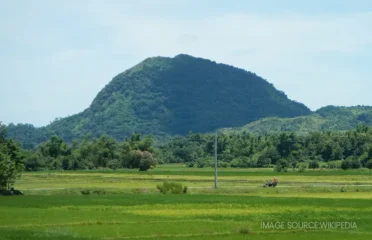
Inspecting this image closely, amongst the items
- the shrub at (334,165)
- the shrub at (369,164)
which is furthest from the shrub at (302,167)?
the shrub at (369,164)

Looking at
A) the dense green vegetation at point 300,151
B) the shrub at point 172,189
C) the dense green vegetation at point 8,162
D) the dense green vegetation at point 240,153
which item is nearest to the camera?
the dense green vegetation at point 8,162

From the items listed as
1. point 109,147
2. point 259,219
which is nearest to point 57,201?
point 259,219

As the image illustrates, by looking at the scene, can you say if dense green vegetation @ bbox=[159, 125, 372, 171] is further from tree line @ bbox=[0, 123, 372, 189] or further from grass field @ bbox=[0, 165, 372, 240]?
grass field @ bbox=[0, 165, 372, 240]

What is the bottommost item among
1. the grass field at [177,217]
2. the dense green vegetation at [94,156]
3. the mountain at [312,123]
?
the grass field at [177,217]

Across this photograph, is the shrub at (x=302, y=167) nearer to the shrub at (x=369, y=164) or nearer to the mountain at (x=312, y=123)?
the shrub at (x=369, y=164)

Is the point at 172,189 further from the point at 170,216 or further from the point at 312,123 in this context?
the point at 312,123

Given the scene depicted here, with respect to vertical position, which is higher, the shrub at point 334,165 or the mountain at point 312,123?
the mountain at point 312,123

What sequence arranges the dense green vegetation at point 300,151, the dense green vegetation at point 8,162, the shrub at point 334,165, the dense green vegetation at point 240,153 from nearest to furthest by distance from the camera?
the dense green vegetation at point 8,162, the shrub at point 334,165, the dense green vegetation at point 300,151, the dense green vegetation at point 240,153

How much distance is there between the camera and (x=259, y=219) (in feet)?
94.3

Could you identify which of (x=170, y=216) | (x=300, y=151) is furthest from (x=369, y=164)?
(x=170, y=216)

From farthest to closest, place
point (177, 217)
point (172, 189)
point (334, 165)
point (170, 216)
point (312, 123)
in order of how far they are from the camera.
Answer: point (312, 123) < point (334, 165) < point (172, 189) < point (170, 216) < point (177, 217)

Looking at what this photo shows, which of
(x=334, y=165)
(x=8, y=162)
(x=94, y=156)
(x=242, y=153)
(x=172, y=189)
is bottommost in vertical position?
(x=172, y=189)

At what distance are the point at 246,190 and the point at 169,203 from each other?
13.6m

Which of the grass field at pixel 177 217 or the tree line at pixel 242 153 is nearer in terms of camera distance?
the grass field at pixel 177 217
